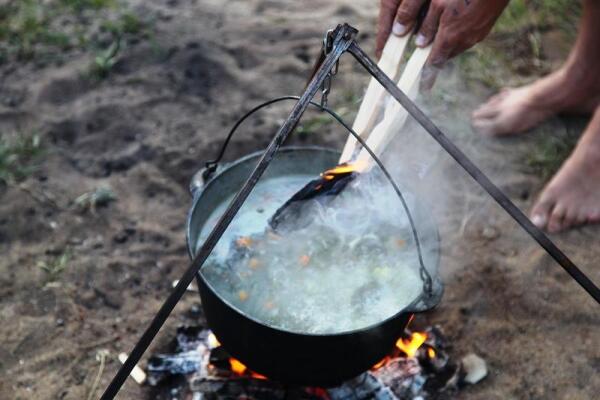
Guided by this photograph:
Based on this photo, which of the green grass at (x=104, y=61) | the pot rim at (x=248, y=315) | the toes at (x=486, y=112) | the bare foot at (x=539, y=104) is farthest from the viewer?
the green grass at (x=104, y=61)

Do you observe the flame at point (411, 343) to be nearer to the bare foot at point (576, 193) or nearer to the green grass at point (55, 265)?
the bare foot at point (576, 193)

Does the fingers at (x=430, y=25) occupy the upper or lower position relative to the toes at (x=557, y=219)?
upper

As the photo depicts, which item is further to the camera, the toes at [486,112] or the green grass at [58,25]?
the green grass at [58,25]

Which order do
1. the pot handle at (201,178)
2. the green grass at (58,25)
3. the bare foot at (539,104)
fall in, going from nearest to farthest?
the pot handle at (201,178) < the bare foot at (539,104) < the green grass at (58,25)

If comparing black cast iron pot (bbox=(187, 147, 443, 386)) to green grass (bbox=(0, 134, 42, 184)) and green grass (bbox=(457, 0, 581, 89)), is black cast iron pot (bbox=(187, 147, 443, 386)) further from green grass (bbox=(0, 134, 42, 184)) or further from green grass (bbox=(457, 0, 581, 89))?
green grass (bbox=(457, 0, 581, 89))

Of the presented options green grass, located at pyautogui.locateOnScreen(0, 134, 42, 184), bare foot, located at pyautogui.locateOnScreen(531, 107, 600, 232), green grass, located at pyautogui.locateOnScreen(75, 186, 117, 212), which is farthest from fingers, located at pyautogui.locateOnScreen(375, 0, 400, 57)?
green grass, located at pyautogui.locateOnScreen(0, 134, 42, 184)

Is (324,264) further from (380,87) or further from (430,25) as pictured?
(430,25)

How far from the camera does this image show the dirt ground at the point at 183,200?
2.64 metres

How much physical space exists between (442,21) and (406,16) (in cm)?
12

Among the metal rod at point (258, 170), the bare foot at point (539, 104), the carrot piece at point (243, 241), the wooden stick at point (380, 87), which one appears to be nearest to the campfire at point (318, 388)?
the carrot piece at point (243, 241)

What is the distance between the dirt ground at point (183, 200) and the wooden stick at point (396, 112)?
101 centimetres

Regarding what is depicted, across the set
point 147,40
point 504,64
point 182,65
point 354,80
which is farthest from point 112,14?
point 504,64

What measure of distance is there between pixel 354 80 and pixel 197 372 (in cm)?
223

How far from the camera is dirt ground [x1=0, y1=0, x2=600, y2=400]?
2645 millimetres
